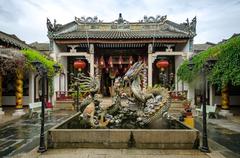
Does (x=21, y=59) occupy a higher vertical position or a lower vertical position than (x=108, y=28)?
lower

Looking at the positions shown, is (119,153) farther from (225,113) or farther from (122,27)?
(122,27)

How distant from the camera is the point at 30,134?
28.4 ft

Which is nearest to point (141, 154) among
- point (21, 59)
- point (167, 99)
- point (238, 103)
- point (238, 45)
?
point (167, 99)

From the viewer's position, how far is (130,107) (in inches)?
351

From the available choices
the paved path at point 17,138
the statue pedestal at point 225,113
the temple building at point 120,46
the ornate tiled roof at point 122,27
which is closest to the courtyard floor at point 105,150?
the paved path at point 17,138

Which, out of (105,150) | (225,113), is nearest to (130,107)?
(105,150)

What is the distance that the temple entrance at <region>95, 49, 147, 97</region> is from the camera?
63.9 feet

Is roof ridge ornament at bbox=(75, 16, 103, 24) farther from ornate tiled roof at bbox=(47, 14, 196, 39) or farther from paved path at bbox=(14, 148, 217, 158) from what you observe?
paved path at bbox=(14, 148, 217, 158)

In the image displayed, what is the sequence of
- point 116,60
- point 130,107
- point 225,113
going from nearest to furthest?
point 130,107, point 225,113, point 116,60

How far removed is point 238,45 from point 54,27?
13300 millimetres

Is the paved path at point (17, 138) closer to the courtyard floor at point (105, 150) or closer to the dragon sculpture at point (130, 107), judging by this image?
the courtyard floor at point (105, 150)

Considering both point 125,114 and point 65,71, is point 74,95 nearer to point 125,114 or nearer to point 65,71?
point 65,71

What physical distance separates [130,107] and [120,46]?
36.9 feet

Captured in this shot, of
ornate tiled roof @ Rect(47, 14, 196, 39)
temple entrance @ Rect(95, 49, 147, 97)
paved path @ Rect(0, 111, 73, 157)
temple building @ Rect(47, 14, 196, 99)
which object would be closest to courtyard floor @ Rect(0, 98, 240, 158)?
paved path @ Rect(0, 111, 73, 157)
